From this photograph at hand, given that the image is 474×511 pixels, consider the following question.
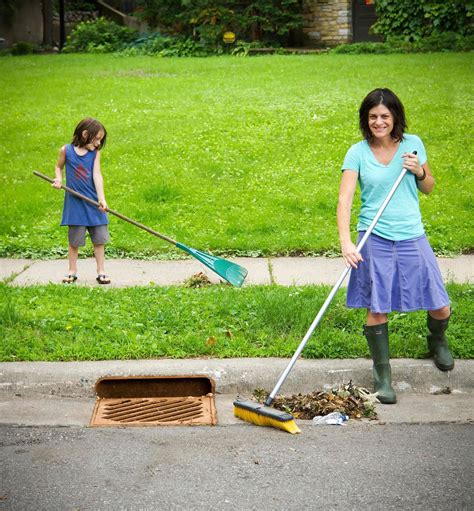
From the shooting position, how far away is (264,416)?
4.86 meters

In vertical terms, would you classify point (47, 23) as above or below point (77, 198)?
below

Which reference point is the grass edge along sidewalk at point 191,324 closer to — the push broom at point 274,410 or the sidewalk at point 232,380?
the sidewalk at point 232,380

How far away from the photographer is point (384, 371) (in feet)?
17.6

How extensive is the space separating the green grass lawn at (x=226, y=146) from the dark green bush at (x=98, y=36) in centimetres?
469

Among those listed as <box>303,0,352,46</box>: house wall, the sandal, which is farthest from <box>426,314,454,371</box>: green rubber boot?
<box>303,0,352,46</box>: house wall

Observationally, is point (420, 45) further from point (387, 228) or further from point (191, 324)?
point (387, 228)

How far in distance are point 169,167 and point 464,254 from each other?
3561 millimetres

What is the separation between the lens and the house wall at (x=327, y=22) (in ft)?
69.8

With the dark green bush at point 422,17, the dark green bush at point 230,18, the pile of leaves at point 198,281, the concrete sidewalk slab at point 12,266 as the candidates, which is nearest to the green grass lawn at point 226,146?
the concrete sidewalk slab at point 12,266

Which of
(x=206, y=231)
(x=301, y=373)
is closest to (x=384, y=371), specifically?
(x=301, y=373)

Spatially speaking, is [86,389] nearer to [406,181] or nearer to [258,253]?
[406,181]

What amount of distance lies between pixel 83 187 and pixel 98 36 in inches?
569

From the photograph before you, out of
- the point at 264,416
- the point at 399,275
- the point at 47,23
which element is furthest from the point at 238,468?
the point at 47,23

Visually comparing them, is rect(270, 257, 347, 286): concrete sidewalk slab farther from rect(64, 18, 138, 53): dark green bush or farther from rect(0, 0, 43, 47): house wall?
rect(0, 0, 43, 47): house wall
